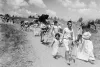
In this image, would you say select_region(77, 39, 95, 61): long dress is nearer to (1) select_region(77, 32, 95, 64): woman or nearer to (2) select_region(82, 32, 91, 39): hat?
(1) select_region(77, 32, 95, 64): woman

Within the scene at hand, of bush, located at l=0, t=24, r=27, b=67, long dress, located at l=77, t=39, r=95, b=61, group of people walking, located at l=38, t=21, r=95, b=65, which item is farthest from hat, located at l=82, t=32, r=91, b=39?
bush, located at l=0, t=24, r=27, b=67

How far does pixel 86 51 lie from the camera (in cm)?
552

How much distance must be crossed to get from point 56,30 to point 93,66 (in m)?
3.39

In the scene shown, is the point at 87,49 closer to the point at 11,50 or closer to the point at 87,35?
the point at 87,35

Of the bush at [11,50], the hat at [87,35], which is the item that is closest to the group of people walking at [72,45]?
the hat at [87,35]

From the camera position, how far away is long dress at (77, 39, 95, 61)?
542 cm

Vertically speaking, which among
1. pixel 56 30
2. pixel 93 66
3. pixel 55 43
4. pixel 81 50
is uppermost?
pixel 56 30

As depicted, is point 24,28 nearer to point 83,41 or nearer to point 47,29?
point 47,29

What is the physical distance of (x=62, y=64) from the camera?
480 centimetres

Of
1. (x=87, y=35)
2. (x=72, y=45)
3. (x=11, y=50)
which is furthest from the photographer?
(x=11, y=50)

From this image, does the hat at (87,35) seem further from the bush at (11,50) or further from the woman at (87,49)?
the bush at (11,50)

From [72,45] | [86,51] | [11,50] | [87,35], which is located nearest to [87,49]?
[86,51]

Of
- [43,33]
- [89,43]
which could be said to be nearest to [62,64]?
[89,43]

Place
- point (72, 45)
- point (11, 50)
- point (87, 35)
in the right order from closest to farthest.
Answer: point (72, 45) → point (87, 35) → point (11, 50)
